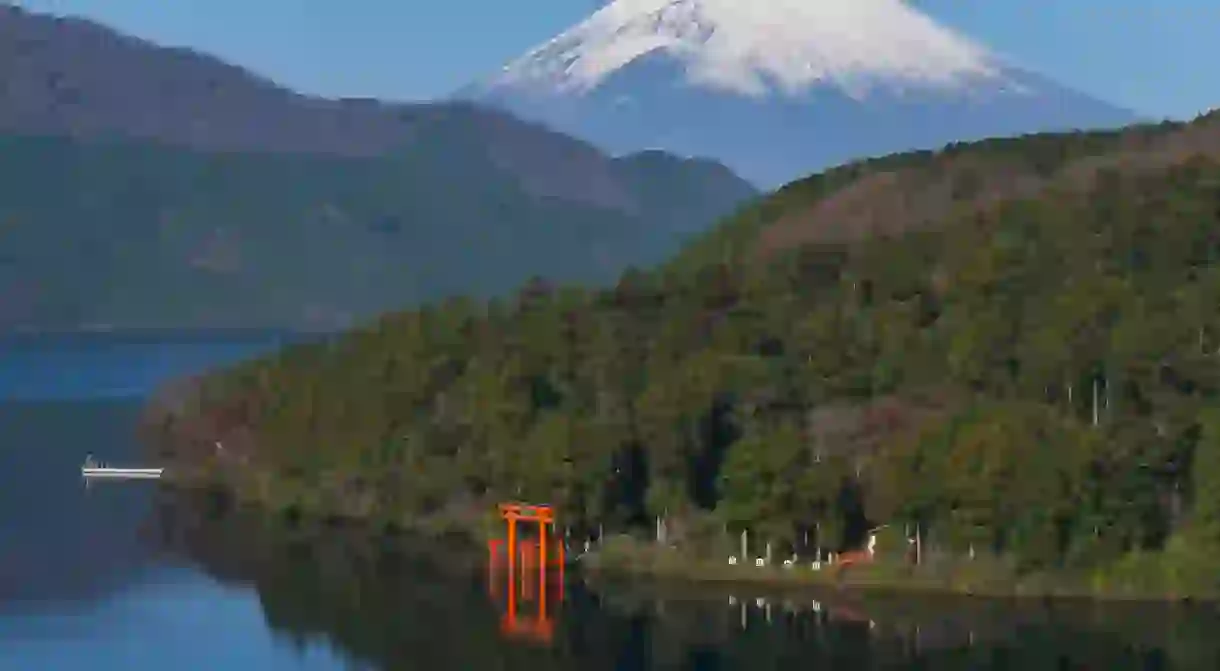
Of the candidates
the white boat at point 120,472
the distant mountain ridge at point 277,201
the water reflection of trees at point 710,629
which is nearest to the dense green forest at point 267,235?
the distant mountain ridge at point 277,201

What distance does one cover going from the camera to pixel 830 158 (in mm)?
150500

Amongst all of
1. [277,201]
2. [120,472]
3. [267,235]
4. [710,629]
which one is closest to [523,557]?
[710,629]

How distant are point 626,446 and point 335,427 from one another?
5.10m

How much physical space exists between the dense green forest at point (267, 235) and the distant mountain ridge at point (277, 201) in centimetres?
9

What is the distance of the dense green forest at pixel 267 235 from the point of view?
267 ft

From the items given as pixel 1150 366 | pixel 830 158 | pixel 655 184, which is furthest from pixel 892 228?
pixel 830 158

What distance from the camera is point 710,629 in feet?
65.3

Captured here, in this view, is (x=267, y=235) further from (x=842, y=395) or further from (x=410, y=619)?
(x=410, y=619)

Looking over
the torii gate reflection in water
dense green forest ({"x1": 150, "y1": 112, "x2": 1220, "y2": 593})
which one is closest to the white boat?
dense green forest ({"x1": 150, "y1": 112, "x2": 1220, "y2": 593})

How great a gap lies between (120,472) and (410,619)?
10770mm

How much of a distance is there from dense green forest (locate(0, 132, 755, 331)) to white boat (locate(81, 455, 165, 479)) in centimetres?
4561

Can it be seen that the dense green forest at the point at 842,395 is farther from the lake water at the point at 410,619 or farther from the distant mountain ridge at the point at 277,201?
the distant mountain ridge at the point at 277,201

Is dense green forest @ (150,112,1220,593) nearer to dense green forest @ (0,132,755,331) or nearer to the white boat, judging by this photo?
the white boat

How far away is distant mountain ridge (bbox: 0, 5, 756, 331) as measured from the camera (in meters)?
82.5
